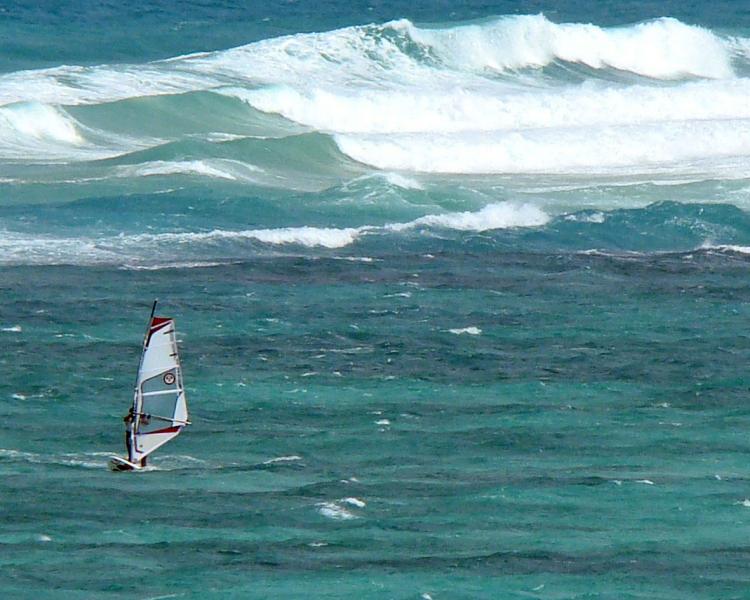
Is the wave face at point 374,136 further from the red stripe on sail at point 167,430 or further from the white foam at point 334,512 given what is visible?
the white foam at point 334,512

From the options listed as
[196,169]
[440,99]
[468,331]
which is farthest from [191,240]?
[440,99]

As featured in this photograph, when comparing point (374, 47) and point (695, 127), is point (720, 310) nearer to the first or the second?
point (695, 127)

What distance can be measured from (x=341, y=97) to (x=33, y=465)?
30.9 m

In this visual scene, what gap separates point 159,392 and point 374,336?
208 inches

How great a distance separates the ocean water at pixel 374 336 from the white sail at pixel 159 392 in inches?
14.7

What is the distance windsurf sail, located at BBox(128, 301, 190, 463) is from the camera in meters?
16.1

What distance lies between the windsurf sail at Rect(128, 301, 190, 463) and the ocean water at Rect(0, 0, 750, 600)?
0.37m

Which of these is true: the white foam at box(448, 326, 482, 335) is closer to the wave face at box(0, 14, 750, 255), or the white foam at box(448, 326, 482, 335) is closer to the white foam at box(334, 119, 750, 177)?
the wave face at box(0, 14, 750, 255)

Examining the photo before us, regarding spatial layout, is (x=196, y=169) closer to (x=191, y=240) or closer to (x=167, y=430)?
(x=191, y=240)

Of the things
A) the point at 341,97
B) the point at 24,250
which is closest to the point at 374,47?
the point at 341,97

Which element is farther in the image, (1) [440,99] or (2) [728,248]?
(1) [440,99]

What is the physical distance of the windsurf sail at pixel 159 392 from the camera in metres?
16.1

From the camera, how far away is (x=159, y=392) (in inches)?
645

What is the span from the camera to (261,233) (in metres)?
28.4
